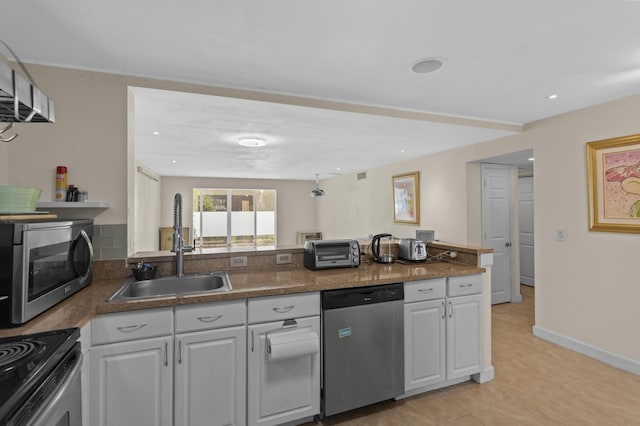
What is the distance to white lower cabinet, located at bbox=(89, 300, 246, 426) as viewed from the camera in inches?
61.8

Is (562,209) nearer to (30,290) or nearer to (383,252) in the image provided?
(383,252)

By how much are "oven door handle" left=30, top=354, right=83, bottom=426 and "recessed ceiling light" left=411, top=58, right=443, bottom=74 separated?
2461 mm

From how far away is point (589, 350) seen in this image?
2965 millimetres

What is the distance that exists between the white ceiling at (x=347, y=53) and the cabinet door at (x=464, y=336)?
173 cm

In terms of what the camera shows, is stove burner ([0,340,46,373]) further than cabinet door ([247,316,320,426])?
No

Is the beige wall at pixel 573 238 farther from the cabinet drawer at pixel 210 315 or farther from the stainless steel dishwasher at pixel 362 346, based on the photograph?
Answer: the cabinet drawer at pixel 210 315

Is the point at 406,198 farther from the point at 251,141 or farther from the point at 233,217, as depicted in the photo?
the point at 233,217

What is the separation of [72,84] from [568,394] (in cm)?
423

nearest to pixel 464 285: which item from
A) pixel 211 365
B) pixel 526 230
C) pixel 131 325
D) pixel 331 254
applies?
pixel 331 254

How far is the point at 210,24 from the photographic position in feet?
5.50

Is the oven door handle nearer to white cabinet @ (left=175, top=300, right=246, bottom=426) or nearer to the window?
white cabinet @ (left=175, top=300, right=246, bottom=426)

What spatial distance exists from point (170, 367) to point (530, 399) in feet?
8.12

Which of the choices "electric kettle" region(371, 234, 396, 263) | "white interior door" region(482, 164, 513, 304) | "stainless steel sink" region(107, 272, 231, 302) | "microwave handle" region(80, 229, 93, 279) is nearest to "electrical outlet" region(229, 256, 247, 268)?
"stainless steel sink" region(107, 272, 231, 302)

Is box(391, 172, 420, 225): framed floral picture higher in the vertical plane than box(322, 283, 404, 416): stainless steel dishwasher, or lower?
higher
